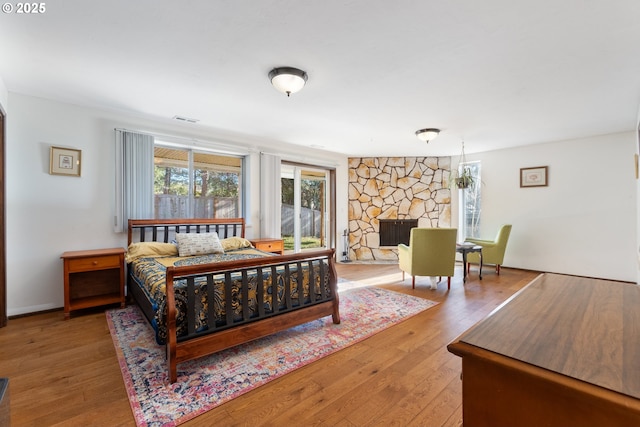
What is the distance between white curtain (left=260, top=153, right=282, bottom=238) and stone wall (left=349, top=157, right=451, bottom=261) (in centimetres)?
213

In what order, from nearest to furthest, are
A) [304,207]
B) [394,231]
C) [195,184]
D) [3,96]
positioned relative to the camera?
[3,96]
[195,184]
[304,207]
[394,231]

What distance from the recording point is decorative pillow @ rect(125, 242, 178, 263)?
11.1 ft

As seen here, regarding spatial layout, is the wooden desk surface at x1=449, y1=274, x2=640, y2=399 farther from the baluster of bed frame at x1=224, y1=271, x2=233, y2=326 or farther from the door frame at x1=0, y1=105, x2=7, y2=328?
the door frame at x1=0, y1=105, x2=7, y2=328

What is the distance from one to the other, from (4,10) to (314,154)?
4524 millimetres

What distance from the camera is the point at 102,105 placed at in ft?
11.2

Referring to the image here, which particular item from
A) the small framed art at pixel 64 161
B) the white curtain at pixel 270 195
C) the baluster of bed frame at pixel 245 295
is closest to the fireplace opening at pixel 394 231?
the white curtain at pixel 270 195

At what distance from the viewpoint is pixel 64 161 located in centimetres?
330

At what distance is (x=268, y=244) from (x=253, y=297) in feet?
7.32

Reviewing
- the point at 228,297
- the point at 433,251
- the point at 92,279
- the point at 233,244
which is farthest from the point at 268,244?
the point at 433,251

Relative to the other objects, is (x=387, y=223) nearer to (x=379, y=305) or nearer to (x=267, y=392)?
(x=379, y=305)

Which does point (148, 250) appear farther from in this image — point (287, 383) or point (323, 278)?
point (287, 383)

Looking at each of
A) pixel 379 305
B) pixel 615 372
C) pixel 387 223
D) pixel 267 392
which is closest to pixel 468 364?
pixel 615 372

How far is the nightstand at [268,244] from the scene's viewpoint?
4523mm

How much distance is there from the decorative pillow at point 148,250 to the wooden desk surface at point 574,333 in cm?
364
